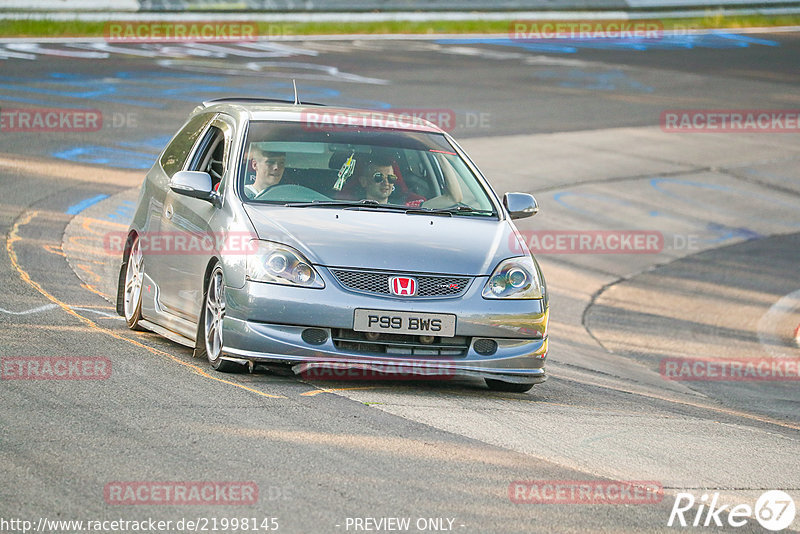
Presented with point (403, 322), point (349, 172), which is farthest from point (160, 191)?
point (403, 322)

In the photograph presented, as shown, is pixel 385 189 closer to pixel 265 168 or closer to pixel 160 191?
pixel 265 168

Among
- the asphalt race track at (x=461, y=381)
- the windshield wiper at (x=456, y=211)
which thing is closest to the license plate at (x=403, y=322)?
the asphalt race track at (x=461, y=381)

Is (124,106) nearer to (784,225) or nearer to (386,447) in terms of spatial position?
(784,225)

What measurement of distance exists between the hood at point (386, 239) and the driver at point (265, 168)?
26cm

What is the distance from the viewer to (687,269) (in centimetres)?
1736

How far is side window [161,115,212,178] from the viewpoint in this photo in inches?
374

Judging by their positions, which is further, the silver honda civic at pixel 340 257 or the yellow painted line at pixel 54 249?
the yellow painted line at pixel 54 249

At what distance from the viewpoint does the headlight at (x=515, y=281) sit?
25.7 ft

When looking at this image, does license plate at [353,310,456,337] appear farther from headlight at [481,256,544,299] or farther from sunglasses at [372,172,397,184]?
sunglasses at [372,172,397,184]

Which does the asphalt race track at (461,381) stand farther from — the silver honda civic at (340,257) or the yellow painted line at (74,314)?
the silver honda civic at (340,257)


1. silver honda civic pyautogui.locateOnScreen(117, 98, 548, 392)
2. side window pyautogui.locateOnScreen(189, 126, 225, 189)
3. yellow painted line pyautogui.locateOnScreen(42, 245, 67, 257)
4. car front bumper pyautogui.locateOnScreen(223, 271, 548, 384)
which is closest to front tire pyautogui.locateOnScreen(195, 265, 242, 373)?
silver honda civic pyautogui.locateOnScreen(117, 98, 548, 392)

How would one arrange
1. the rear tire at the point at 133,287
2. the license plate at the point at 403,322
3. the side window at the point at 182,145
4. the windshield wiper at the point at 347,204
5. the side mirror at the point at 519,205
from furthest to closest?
1. the side window at the point at 182,145
2. the rear tire at the point at 133,287
3. the side mirror at the point at 519,205
4. the windshield wiper at the point at 347,204
5. the license plate at the point at 403,322

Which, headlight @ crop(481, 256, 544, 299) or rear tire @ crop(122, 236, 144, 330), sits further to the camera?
rear tire @ crop(122, 236, 144, 330)

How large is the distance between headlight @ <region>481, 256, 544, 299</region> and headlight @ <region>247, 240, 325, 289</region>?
106 cm
